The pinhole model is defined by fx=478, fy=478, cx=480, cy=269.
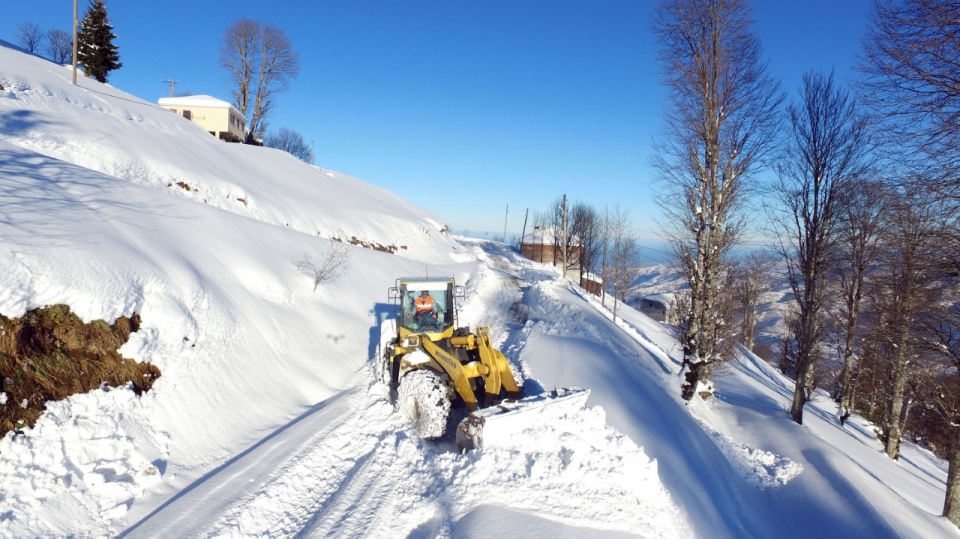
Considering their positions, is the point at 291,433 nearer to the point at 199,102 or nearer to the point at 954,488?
the point at 954,488

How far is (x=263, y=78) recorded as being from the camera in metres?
39.4

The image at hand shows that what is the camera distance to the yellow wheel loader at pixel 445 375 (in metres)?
6.12

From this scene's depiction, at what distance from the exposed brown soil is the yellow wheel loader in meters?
3.63

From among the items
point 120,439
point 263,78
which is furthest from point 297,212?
point 263,78

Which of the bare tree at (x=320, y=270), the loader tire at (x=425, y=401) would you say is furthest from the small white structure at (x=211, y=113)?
the loader tire at (x=425, y=401)

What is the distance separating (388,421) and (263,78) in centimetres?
4012

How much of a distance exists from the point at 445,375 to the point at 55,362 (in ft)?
16.3

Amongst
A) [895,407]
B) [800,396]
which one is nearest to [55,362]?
[800,396]

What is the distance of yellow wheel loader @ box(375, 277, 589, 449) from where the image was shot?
6117 millimetres

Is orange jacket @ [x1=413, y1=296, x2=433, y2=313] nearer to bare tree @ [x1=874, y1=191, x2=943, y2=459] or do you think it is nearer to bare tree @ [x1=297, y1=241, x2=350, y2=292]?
bare tree @ [x1=297, y1=241, x2=350, y2=292]

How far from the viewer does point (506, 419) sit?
6.02 metres

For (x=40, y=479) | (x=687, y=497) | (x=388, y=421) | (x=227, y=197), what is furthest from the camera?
(x=227, y=197)

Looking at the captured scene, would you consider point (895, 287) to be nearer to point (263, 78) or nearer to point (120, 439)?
point (120, 439)

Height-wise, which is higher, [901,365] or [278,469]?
[901,365]
